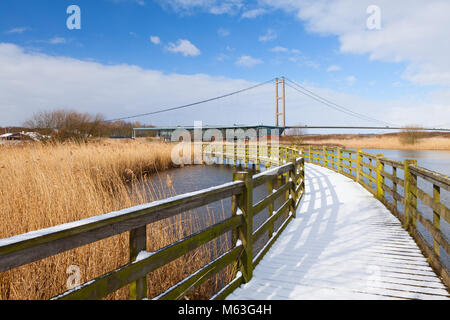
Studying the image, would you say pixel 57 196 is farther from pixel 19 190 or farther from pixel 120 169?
pixel 120 169

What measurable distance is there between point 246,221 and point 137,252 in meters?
1.44

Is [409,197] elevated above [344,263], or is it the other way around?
[409,197]

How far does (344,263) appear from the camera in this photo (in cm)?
349

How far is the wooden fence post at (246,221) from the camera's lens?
2943mm

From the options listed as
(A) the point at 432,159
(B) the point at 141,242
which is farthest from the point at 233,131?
(B) the point at 141,242

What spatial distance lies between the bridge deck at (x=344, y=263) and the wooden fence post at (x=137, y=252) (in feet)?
3.89

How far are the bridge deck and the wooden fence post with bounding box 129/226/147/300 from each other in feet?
3.89

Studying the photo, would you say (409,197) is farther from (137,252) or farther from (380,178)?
(137,252)

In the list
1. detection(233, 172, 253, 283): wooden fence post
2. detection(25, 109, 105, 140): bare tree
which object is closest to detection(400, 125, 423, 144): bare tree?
detection(25, 109, 105, 140): bare tree

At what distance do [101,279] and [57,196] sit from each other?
3231mm

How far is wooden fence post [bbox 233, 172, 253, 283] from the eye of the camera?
294 centimetres
